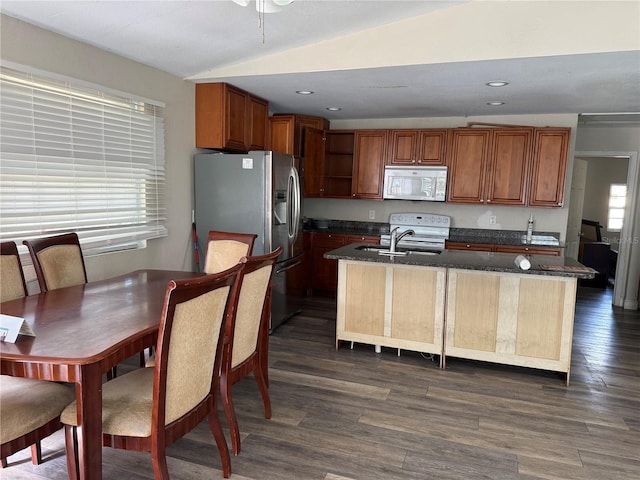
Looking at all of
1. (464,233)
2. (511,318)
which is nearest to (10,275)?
(511,318)

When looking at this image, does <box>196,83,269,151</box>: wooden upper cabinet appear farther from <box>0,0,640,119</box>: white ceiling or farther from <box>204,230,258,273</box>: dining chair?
<box>204,230,258,273</box>: dining chair

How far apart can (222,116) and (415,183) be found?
249 cm

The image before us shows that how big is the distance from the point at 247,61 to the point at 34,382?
2826mm

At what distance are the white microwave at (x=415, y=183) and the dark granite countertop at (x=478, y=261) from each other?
5.38 feet

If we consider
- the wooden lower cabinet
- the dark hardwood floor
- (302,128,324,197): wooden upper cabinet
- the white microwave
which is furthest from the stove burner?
the dark hardwood floor

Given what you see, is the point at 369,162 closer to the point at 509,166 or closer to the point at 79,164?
the point at 509,166

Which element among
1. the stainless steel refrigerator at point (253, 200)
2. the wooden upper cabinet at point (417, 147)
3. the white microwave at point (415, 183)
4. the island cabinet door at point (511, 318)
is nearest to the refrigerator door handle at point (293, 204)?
the stainless steel refrigerator at point (253, 200)

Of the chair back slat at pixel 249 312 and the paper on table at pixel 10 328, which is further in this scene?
the chair back slat at pixel 249 312

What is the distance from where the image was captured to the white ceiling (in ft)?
8.63

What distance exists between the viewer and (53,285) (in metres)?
2.55

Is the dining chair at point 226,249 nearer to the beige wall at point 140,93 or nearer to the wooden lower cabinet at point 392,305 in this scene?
the beige wall at point 140,93

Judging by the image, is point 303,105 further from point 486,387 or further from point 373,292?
point 486,387

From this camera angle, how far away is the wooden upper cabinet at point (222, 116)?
158 inches

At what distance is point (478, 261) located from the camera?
333 centimetres
